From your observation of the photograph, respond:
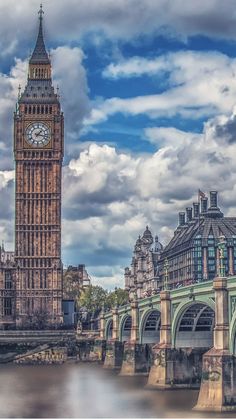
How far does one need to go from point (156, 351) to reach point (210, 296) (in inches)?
632

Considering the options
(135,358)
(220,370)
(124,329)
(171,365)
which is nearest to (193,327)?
(171,365)

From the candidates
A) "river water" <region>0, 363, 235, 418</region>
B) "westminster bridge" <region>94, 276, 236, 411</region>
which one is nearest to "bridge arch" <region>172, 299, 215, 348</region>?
"westminster bridge" <region>94, 276, 236, 411</region>

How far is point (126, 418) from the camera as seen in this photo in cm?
6819

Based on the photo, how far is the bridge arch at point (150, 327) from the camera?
376ft

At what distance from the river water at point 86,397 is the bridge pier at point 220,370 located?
194 cm

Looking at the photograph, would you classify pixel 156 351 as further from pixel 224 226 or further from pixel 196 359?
pixel 224 226

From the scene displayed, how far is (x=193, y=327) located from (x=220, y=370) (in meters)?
24.9

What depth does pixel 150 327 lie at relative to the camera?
4685 inches

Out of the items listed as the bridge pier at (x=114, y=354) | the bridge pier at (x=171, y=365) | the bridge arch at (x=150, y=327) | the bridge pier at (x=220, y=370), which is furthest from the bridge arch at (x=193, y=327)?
the bridge pier at (x=114, y=354)

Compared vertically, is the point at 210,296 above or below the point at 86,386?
above

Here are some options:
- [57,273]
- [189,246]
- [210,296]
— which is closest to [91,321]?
[57,273]

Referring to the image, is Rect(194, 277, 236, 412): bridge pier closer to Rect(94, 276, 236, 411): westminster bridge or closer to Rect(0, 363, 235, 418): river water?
Rect(94, 276, 236, 411): westminster bridge

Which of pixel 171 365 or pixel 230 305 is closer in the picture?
pixel 230 305

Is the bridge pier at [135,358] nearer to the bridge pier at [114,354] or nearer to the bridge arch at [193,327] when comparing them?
the bridge pier at [114,354]
